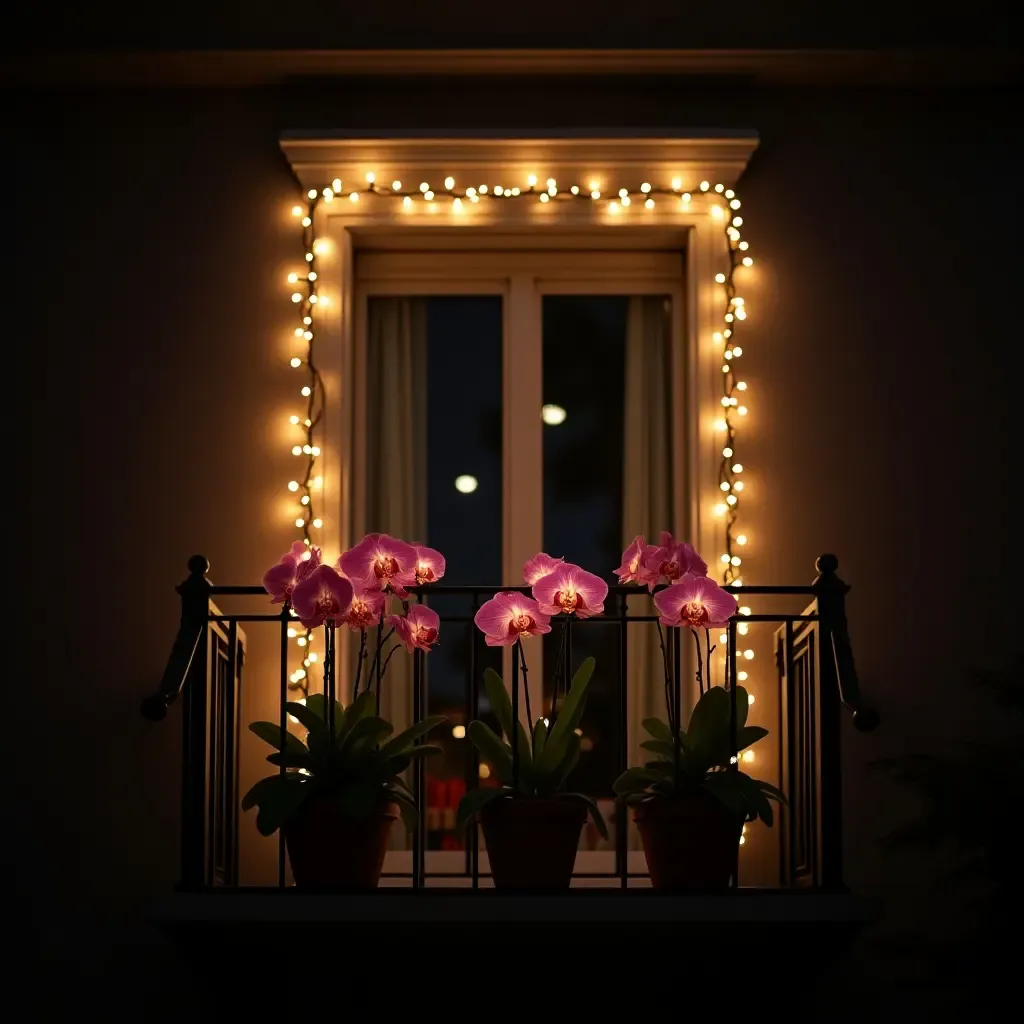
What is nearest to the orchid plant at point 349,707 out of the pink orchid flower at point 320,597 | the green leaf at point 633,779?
the pink orchid flower at point 320,597

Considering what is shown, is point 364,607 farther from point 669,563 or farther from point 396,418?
point 396,418

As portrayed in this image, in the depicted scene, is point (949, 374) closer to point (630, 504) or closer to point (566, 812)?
point (630, 504)

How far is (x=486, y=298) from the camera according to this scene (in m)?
6.66

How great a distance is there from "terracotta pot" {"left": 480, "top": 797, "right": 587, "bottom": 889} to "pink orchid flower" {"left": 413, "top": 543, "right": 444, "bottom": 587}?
640mm

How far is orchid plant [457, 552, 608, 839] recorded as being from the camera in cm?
507

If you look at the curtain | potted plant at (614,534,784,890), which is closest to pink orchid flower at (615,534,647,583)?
potted plant at (614,534,784,890)

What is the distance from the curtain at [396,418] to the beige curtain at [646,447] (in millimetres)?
722

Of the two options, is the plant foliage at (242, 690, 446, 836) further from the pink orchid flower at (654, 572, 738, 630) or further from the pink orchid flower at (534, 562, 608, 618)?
the pink orchid flower at (654, 572, 738, 630)

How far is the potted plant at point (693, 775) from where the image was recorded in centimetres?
501

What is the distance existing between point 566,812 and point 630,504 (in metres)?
1.69

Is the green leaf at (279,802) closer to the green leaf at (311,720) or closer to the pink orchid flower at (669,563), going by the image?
the green leaf at (311,720)

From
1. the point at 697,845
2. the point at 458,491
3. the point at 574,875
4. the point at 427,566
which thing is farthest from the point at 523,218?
the point at 697,845

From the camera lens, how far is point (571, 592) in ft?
16.6

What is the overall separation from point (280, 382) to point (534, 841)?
200cm
